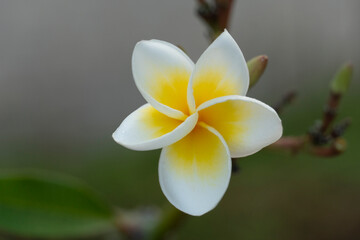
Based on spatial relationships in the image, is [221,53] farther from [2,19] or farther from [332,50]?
[2,19]

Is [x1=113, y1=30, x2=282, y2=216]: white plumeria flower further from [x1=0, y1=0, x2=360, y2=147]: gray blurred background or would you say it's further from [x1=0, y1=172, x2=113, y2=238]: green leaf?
[x1=0, y1=0, x2=360, y2=147]: gray blurred background

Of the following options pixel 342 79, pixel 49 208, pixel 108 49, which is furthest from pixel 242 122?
pixel 108 49

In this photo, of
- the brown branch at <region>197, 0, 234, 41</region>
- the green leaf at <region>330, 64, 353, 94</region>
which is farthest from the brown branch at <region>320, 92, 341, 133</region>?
the brown branch at <region>197, 0, 234, 41</region>

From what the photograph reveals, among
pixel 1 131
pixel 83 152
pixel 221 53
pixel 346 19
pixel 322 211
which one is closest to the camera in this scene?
pixel 221 53

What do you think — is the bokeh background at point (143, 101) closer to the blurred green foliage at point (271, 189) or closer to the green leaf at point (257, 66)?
the blurred green foliage at point (271, 189)

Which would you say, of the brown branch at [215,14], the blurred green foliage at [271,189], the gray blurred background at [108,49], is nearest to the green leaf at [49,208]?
the brown branch at [215,14]

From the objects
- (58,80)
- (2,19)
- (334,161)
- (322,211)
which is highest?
(2,19)

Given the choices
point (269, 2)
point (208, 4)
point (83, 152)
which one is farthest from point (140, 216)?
point (269, 2)
